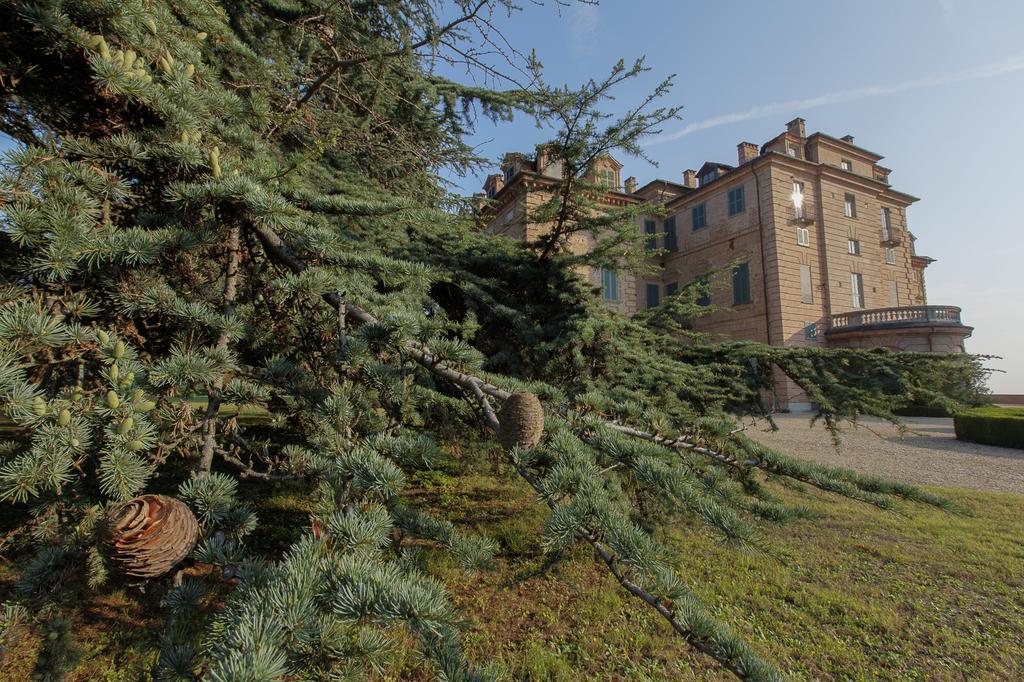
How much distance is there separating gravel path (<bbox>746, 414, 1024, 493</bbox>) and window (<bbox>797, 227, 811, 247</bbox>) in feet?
38.3

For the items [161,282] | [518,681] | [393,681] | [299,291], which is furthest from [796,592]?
[161,282]

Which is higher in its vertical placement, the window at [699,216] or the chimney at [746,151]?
the chimney at [746,151]

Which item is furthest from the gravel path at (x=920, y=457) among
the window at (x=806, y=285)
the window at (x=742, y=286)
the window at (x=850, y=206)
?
the window at (x=850, y=206)

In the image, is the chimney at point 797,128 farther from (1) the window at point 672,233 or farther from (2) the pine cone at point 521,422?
(2) the pine cone at point 521,422

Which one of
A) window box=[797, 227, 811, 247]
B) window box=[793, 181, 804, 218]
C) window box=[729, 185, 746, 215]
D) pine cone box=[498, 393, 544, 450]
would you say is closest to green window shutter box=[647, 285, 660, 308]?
window box=[729, 185, 746, 215]

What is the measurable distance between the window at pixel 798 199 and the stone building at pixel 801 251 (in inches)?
3.0

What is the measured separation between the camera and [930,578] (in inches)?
161

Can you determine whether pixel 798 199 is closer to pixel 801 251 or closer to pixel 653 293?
pixel 801 251

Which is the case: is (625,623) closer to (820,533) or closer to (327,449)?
(327,449)

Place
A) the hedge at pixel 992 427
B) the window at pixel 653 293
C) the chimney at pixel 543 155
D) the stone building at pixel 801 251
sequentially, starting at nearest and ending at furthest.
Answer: the chimney at pixel 543 155, the hedge at pixel 992 427, the stone building at pixel 801 251, the window at pixel 653 293

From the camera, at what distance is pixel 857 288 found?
23.5 meters

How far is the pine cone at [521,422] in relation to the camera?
4.58ft

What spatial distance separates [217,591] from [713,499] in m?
3.56

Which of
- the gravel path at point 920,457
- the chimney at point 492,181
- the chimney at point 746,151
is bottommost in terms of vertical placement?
the gravel path at point 920,457
